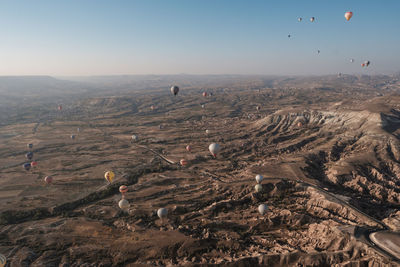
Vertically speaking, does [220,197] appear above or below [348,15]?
below

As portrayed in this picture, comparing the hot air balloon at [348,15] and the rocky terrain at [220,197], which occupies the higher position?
the hot air balloon at [348,15]

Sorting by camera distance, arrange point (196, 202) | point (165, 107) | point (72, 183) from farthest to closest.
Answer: point (165, 107) → point (72, 183) → point (196, 202)

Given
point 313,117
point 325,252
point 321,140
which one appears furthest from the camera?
point 313,117

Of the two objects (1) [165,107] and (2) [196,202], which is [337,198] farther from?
(1) [165,107]

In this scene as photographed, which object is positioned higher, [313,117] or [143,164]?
[313,117]

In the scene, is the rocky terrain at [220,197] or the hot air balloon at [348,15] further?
the hot air balloon at [348,15]

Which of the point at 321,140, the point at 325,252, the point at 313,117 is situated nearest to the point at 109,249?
the point at 325,252

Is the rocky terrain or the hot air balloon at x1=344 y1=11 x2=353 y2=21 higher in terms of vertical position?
the hot air balloon at x1=344 y1=11 x2=353 y2=21

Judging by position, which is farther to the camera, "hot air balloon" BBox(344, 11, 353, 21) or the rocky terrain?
"hot air balloon" BBox(344, 11, 353, 21)
